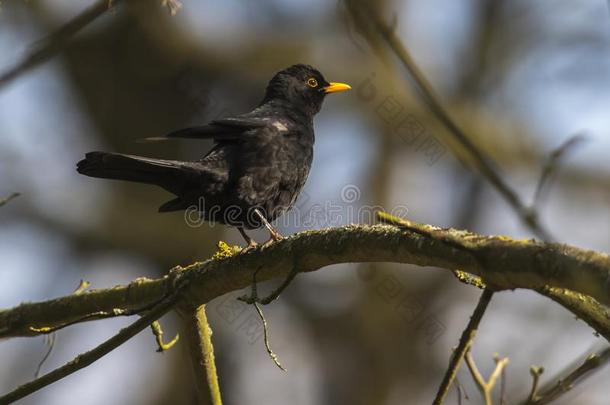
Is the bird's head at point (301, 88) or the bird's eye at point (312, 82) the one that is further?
the bird's eye at point (312, 82)

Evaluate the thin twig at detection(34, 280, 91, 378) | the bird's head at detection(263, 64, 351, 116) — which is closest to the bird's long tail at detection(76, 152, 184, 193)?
the thin twig at detection(34, 280, 91, 378)

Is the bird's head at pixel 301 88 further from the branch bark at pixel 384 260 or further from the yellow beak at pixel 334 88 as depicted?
the branch bark at pixel 384 260

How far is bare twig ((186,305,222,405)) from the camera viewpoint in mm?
3738

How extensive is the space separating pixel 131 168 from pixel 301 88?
76.1 inches

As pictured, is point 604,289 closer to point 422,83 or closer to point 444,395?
point 422,83

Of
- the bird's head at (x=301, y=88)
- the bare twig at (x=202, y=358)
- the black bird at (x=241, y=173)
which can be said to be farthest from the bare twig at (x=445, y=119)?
the bird's head at (x=301, y=88)

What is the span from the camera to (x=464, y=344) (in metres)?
2.82

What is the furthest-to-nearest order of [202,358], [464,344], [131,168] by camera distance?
[131,168] < [202,358] < [464,344]

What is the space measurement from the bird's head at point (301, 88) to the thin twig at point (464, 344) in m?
3.52

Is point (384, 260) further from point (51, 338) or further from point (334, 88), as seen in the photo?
point (334, 88)
